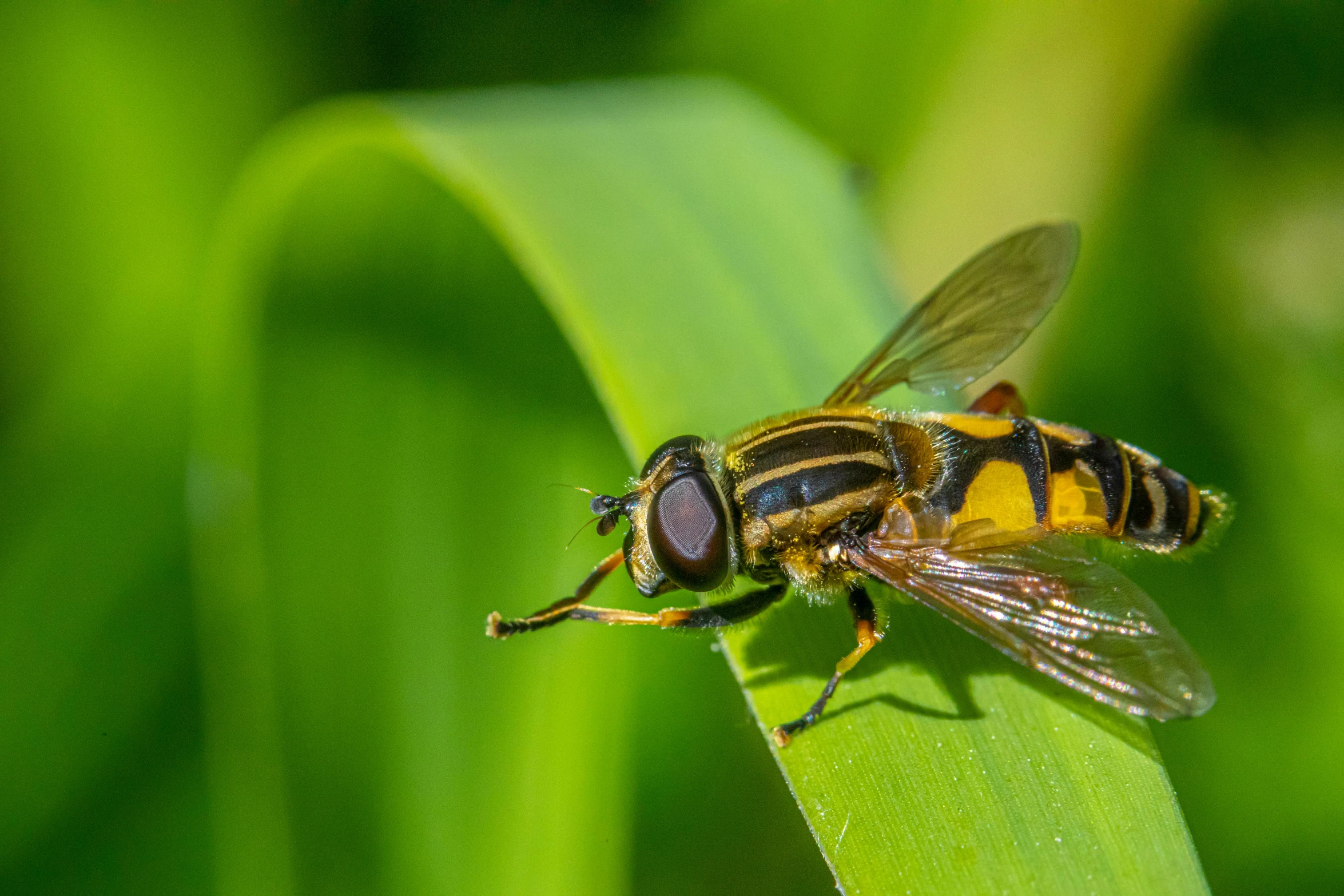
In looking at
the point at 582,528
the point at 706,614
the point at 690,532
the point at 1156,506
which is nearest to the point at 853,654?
the point at 706,614

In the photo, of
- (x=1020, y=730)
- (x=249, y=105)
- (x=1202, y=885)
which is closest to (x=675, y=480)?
(x=1020, y=730)

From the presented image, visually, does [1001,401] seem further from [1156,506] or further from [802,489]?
[802,489]

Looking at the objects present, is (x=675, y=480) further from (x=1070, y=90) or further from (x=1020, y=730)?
(x=1070, y=90)

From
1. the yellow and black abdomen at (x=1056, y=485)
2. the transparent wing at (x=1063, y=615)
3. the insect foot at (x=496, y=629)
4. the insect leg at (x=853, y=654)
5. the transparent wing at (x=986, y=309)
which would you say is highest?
the transparent wing at (x=986, y=309)

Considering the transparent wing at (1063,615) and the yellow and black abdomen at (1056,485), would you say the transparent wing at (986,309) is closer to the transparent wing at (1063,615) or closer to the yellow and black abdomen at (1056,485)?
the yellow and black abdomen at (1056,485)

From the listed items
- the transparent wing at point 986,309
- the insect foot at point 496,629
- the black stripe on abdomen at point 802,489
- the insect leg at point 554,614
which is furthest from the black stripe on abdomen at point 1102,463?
the insect foot at point 496,629

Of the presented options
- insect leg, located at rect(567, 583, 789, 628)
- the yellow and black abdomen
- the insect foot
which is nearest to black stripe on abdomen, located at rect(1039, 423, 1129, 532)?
the yellow and black abdomen
